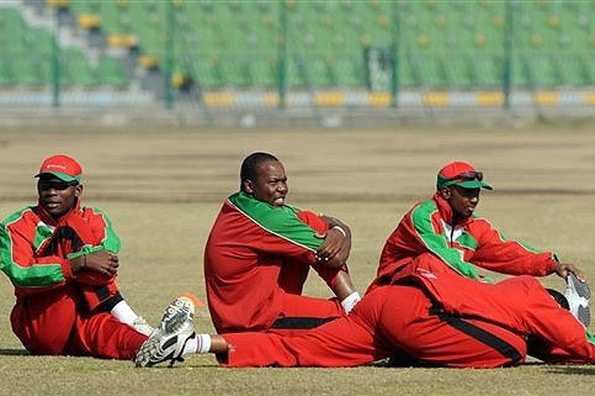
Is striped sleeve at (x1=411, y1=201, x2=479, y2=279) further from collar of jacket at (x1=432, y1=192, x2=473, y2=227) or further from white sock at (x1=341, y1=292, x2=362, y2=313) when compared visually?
white sock at (x1=341, y1=292, x2=362, y2=313)

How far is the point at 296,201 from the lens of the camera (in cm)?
2223

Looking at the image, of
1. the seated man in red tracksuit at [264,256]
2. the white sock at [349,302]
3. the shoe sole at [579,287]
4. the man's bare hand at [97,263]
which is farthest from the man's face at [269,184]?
the shoe sole at [579,287]

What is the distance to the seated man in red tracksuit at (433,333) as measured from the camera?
33.1ft

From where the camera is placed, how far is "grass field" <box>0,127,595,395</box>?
9688mm

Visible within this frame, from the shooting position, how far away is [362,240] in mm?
18141

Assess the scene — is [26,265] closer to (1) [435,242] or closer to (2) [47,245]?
(2) [47,245]

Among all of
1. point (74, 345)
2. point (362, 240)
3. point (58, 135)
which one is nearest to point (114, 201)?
point (362, 240)

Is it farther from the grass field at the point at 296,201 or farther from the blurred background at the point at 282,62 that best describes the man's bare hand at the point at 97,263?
the blurred background at the point at 282,62

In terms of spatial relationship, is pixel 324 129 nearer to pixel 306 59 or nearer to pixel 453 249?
pixel 306 59

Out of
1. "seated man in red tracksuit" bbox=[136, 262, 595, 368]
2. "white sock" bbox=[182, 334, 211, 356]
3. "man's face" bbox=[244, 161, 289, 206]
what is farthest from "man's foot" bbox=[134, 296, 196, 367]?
"man's face" bbox=[244, 161, 289, 206]

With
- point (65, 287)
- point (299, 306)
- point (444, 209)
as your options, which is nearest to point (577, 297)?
point (444, 209)

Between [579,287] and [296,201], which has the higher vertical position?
[579,287]

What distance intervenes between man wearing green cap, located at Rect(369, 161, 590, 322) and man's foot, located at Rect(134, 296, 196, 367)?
1371 mm

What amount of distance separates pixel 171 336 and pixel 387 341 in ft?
4.13
